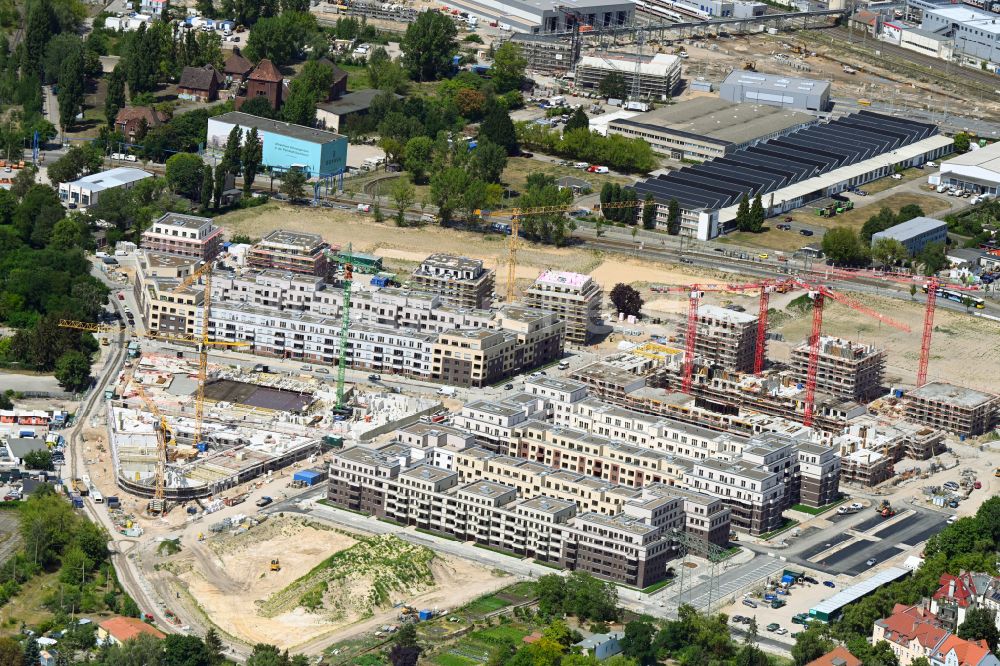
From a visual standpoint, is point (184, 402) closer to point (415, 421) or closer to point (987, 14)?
point (415, 421)

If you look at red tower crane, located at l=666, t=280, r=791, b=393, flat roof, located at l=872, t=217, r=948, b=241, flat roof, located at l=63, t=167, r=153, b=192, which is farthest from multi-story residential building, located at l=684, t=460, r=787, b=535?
flat roof, located at l=63, t=167, r=153, b=192

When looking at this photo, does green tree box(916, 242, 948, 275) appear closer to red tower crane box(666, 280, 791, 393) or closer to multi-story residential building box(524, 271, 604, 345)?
red tower crane box(666, 280, 791, 393)

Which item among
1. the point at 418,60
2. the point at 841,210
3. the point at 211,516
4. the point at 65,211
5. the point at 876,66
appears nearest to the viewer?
the point at 211,516

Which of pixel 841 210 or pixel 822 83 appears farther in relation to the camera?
pixel 822 83

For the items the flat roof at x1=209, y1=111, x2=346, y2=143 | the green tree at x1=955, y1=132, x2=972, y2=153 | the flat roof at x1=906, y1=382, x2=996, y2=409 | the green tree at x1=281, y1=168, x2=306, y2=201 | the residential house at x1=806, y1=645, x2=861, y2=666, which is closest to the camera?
the residential house at x1=806, y1=645, x2=861, y2=666

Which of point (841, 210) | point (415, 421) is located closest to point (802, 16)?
point (841, 210)

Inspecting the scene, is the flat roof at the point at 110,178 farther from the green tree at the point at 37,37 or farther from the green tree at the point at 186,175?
the green tree at the point at 37,37

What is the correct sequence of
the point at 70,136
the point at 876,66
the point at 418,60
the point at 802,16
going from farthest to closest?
1. the point at 802,16
2. the point at 876,66
3. the point at 418,60
4. the point at 70,136
